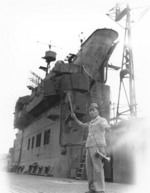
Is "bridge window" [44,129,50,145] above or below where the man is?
above

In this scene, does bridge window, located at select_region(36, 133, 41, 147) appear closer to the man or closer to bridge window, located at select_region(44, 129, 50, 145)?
bridge window, located at select_region(44, 129, 50, 145)

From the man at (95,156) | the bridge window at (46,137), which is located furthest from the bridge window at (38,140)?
the man at (95,156)

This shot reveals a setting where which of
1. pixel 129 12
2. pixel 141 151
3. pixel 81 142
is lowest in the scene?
pixel 141 151

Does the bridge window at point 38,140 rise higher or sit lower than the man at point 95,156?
higher

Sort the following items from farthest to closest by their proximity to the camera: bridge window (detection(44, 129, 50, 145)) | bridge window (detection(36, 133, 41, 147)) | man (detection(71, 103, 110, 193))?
bridge window (detection(36, 133, 41, 147)) → bridge window (detection(44, 129, 50, 145)) → man (detection(71, 103, 110, 193))

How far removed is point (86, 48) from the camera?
2038 centimetres

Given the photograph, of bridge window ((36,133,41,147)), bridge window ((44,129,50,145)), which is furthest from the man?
bridge window ((36,133,41,147))

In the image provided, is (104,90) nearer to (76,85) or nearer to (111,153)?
(76,85)

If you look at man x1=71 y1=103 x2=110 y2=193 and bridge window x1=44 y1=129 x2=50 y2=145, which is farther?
bridge window x1=44 y1=129 x2=50 y2=145

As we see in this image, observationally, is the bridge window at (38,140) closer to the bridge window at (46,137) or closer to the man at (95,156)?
the bridge window at (46,137)

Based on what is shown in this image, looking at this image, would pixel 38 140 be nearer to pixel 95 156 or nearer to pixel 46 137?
pixel 46 137

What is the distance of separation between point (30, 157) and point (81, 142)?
10077mm

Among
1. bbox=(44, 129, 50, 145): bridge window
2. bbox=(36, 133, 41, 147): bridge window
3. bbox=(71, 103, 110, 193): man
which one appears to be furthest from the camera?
bbox=(36, 133, 41, 147): bridge window

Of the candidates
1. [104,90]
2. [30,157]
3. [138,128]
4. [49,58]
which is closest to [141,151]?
[138,128]
